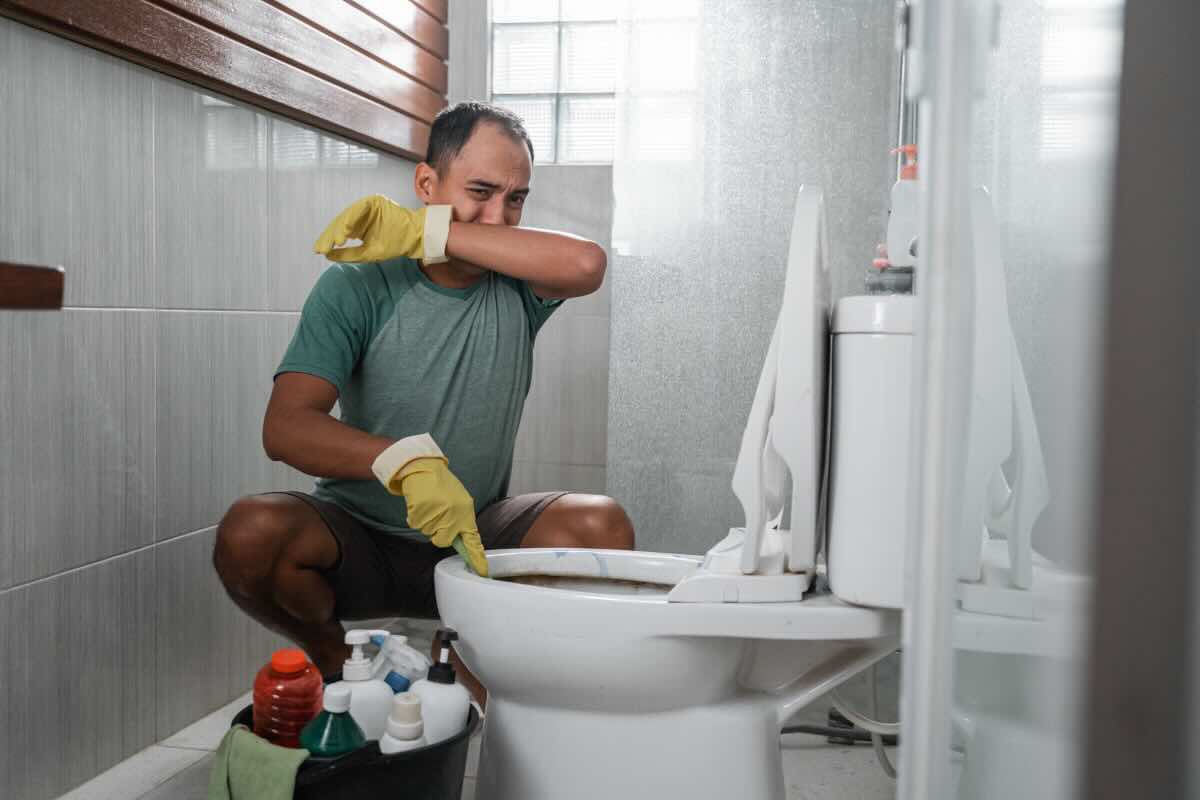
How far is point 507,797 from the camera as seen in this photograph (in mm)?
1286

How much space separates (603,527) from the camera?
168 cm

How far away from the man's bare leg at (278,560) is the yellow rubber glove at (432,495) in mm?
192

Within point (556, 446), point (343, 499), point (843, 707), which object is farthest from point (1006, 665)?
point (556, 446)

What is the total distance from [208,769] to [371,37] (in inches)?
57.7

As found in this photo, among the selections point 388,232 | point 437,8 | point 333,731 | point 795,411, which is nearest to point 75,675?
point 333,731

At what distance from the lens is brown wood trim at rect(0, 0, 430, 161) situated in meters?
1.44

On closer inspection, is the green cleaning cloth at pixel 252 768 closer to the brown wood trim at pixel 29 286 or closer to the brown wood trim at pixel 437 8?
the brown wood trim at pixel 29 286

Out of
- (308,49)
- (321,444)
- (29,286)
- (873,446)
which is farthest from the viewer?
(308,49)

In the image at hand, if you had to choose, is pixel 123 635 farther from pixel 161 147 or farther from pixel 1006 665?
pixel 1006 665

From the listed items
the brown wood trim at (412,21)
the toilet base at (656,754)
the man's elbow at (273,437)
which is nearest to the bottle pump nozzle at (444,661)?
the toilet base at (656,754)

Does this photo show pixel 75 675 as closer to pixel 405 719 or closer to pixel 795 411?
pixel 405 719

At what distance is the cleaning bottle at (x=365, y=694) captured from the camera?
121cm

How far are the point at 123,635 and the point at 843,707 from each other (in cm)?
107

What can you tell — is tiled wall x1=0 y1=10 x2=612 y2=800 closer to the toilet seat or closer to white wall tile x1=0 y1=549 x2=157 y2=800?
white wall tile x1=0 y1=549 x2=157 y2=800
